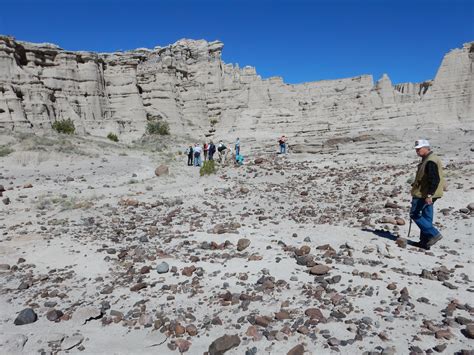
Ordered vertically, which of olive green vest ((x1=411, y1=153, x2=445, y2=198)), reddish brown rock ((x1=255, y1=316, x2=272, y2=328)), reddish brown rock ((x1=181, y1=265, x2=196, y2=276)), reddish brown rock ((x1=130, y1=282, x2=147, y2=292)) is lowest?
reddish brown rock ((x1=255, y1=316, x2=272, y2=328))

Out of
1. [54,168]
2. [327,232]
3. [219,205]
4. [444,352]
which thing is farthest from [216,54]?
[444,352]

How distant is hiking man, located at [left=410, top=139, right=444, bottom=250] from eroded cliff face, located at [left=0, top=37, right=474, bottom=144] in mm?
22149

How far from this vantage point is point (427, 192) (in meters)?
5.45

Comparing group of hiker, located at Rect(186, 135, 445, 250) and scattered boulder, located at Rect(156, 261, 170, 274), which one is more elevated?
group of hiker, located at Rect(186, 135, 445, 250)

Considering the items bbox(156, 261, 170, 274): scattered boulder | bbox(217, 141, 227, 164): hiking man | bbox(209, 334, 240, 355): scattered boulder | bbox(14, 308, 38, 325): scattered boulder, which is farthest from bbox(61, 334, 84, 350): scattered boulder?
bbox(217, 141, 227, 164): hiking man

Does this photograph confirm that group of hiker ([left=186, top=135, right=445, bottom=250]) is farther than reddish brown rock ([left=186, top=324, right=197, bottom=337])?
Yes

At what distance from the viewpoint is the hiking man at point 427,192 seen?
5297 mm

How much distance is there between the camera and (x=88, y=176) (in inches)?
606

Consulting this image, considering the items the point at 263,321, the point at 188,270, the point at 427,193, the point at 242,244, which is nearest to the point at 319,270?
the point at 263,321

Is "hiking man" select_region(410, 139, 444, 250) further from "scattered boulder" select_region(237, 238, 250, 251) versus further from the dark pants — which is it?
"scattered boulder" select_region(237, 238, 250, 251)

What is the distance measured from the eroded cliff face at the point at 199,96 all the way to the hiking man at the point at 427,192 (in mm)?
22149

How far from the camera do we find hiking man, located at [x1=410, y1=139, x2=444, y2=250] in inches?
209

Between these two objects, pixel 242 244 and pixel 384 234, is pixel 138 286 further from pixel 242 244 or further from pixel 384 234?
pixel 384 234

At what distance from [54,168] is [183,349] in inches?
677
